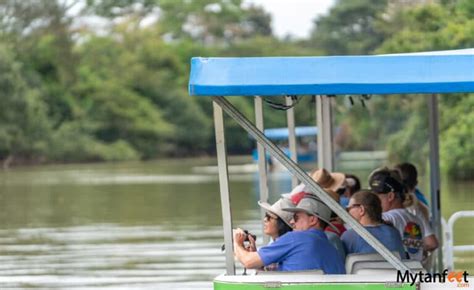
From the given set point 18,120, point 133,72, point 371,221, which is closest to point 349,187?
point 371,221

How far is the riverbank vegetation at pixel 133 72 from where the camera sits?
7669 centimetres

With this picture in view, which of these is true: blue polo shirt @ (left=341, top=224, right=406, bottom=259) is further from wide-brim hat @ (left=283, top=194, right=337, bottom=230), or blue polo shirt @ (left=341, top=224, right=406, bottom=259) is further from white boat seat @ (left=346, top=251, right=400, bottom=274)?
wide-brim hat @ (left=283, top=194, right=337, bottom=230)

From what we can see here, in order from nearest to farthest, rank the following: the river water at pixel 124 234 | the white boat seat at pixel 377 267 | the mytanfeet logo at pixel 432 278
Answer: the mytanfeet logo at pixel 432 278
the white boat seat at pixel 377 267
the river water at pixel 124 234

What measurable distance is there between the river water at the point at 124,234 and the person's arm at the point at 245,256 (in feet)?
17.5

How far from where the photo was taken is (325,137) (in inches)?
490

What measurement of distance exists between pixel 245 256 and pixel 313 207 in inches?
19.8

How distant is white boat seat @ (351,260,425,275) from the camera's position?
282 inches

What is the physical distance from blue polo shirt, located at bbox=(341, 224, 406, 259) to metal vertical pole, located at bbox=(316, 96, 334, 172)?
13.2ft

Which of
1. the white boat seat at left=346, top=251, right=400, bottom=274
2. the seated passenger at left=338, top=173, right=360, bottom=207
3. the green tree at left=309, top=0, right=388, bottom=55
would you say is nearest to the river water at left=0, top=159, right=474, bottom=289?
the seated passenger at left=338, top=173, right=360, bottom=207

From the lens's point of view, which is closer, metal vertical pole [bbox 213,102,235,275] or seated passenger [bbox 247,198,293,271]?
metal vertical pole [bbox 213,102,235,275]

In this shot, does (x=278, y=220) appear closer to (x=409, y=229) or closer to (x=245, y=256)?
(x=245, y=256)

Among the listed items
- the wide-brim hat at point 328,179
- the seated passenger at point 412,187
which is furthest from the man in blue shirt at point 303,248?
the seated passenger at point 412,187

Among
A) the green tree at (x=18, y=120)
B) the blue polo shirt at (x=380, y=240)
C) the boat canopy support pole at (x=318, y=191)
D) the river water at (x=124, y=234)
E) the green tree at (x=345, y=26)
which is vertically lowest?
the green tree at (x=345, y=26)

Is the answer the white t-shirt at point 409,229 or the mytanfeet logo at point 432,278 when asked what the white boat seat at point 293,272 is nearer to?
the mytanfeet logo at point 432,278
